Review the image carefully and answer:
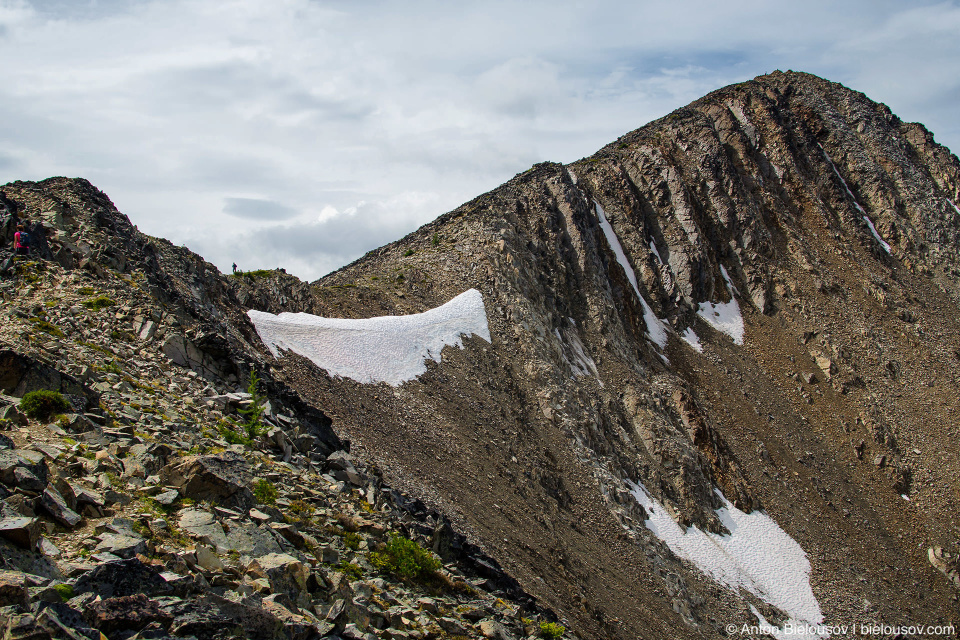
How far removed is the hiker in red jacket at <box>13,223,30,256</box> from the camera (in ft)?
57.2

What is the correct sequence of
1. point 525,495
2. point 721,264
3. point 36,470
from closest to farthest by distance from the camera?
point 36,470, point 525,495, point 721,264

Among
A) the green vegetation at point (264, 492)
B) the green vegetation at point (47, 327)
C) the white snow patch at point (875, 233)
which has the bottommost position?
the green vegetation at point (264, 492)

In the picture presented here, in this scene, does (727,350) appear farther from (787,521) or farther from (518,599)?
(518,599)

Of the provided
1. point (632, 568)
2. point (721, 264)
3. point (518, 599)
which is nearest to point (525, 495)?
point (632, 568)

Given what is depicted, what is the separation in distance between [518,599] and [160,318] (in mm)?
12420

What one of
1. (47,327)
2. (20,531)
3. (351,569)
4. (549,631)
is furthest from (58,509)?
(549,631)

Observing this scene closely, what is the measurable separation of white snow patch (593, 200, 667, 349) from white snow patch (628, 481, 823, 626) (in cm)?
1873

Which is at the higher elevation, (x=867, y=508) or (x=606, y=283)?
(x=606, y=283)

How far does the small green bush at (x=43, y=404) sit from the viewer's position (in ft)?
35.6

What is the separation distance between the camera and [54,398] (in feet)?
36.6

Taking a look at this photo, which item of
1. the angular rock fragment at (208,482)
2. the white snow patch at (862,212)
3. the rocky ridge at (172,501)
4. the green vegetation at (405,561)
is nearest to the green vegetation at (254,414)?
the rocky ridge at (172,501)

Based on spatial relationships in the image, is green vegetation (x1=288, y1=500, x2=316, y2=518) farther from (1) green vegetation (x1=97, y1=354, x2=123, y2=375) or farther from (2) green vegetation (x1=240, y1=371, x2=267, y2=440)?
(1) green vegetation (x1=97, y1=354, x2=123, y2=375)

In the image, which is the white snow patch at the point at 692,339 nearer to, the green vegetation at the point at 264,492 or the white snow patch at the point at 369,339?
the white snow patch at the point at 369,339

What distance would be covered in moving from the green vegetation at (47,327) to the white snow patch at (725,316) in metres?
56.0
